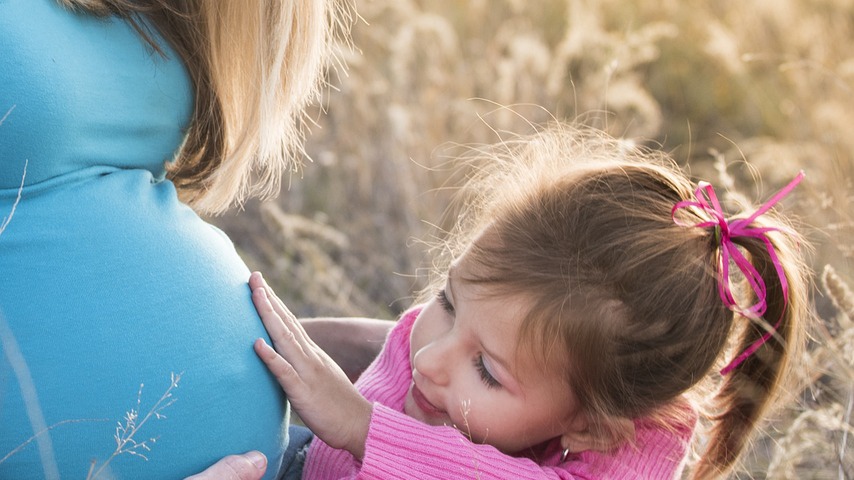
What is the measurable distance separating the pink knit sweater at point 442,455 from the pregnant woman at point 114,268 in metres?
0.19

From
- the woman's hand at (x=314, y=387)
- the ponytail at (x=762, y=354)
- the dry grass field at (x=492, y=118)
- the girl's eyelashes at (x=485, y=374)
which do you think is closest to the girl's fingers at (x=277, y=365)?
the woman's hand at (x=314, y=387)

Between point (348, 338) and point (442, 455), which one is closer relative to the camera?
point (442, 455)

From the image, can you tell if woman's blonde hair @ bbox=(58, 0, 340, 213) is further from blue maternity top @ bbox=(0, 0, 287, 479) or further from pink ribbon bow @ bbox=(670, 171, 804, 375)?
pink ribbon bow @ bbox=(670, 171, 804, 375)

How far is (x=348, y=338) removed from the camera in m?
2.48

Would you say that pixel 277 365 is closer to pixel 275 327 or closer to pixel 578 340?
pixel 275 327

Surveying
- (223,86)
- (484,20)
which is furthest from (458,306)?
(484,20)

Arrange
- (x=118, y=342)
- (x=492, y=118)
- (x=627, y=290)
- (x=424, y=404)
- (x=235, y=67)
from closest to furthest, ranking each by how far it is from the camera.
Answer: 1. (x=118, y=342)
2. (x=627, y=290)
3. (x=424, y=404)
4. (x=235, y=67)
5. (x=492, y=118)

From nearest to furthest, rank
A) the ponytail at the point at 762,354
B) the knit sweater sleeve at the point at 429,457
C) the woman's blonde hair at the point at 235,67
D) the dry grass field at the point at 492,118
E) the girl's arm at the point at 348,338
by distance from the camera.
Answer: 1. the knit sweater sleeve at the point at 429,457
2. the ponytail at the point at 762,354
3. the woman's blonde hair at the point at 235,67
4. the girl's arm at the point at 348,338
5. the dry grass field at the point at 492,118

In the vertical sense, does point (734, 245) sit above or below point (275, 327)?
above

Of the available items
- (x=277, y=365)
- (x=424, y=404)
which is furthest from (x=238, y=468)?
(x=424, y=404)

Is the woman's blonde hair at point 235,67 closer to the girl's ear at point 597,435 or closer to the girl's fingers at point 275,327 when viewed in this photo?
the girl's fingers at point 275,327

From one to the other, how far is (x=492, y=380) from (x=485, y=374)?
0.7 inches

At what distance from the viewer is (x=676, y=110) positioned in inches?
225

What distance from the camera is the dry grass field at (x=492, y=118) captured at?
3.79 metres
